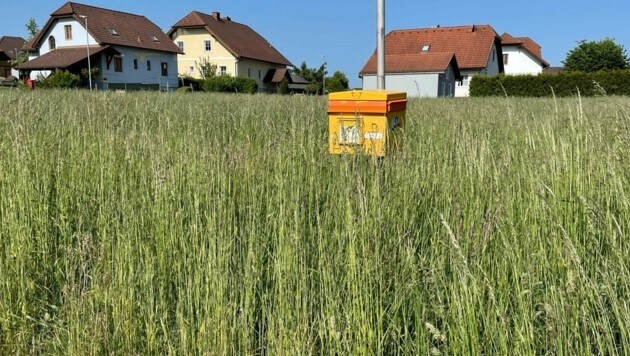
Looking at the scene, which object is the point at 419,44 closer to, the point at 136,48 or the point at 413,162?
the point at 136,48

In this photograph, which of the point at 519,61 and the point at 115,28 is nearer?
the point at 115,28

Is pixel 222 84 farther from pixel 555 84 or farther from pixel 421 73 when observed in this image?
pixel 555 84

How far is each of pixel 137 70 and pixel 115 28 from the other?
4.12m

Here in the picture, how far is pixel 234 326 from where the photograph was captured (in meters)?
1.64

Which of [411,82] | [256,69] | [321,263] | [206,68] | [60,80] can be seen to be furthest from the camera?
[256,69]

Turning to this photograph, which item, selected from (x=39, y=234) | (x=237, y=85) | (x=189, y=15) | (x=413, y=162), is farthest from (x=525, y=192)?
(x=189, y=15)

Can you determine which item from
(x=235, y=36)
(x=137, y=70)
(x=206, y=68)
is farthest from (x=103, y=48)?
(x=235, y=36)

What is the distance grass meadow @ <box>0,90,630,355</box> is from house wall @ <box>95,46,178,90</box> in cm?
3821

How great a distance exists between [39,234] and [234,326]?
1573mm

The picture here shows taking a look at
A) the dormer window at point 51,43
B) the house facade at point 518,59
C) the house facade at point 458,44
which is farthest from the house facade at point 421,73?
the dormer window at point 51,43

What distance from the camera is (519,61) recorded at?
6419 cm

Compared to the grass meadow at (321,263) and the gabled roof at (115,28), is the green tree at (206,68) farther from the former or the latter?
the grass meadow at (321,263)

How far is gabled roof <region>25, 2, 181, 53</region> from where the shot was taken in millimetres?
40438

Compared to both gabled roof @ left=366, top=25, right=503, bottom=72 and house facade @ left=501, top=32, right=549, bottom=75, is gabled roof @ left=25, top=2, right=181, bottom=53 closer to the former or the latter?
gabled roof @ left=366, top=25, right=503, bottom=72
